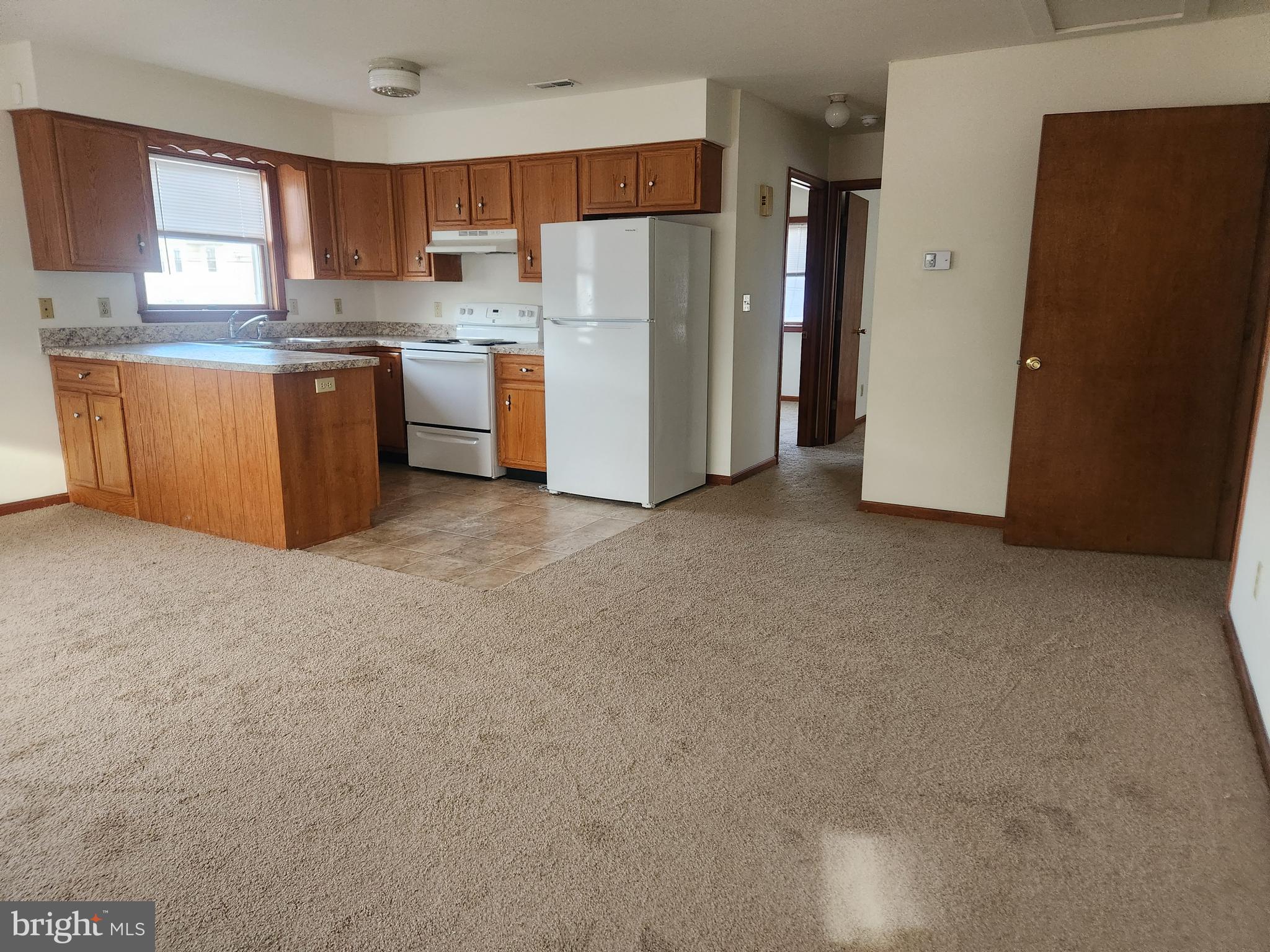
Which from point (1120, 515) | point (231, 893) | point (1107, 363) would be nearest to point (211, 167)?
point (231, 893)

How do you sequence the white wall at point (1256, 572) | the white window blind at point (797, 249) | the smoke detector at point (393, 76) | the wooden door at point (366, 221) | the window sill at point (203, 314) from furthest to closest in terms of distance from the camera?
the white window blind at point (797, 249), the wooden door at point (366, 221), the window sill at point (203, 314), the smoke detector at point (393, 76), the white wall at point (1256, 572)

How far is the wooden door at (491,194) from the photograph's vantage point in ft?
17.4

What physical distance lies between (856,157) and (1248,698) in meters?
4.60

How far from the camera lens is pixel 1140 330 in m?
3.72

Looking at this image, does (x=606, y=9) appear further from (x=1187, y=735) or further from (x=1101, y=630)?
(x=1187, y=735)

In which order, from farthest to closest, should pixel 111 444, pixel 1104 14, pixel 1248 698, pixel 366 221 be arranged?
pixel 366 221
pixel 111 444
pixel 1104 14
pixel 1248 698

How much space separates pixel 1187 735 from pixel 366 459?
3589 millimetres

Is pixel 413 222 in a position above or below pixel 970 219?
above

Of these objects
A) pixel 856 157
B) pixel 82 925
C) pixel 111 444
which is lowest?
pixel 82 925

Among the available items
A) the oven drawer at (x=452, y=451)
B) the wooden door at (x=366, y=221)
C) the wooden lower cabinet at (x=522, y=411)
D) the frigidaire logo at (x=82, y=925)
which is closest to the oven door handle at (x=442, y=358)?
the wooden lower cabinet at (x=522, y=411)

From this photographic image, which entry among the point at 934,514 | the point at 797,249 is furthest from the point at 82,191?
the point at 797,249

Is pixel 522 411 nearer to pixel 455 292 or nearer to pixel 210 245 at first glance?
pixel 455 292

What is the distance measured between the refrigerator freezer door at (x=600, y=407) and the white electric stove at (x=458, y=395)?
1.82 ft

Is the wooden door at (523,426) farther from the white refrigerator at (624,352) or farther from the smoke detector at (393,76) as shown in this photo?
the smoke detector at (393,76)
